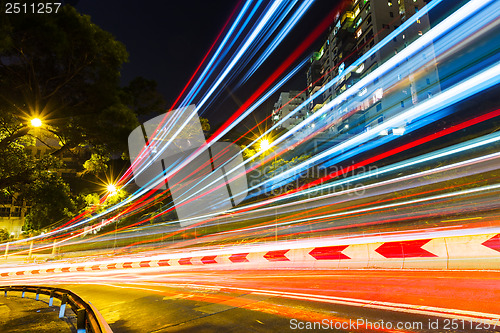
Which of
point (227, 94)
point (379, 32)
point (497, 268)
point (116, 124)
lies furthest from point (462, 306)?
point (379, 32)

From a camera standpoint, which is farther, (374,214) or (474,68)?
(474,68)

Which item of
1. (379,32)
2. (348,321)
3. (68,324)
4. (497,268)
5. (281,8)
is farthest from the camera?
(379,32)

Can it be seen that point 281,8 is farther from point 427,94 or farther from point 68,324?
point 427,94

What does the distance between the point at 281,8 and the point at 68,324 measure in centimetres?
1582

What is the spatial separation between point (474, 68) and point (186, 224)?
68719mm

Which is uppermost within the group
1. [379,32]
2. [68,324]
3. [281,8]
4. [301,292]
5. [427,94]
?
[379,32]

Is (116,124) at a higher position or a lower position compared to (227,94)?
lower

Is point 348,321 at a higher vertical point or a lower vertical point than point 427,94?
lower

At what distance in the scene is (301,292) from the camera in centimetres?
721

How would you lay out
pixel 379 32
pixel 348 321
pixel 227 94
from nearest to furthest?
pixel 348 321 → pixel 227 94 → pixel 379 32

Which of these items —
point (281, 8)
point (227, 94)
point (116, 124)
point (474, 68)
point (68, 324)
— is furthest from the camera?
point (474, 68)

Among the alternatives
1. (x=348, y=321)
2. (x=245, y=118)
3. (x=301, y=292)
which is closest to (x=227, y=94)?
(x=245, y=118)

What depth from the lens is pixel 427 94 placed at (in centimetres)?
7144

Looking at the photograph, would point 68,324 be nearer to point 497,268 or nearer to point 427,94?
point 497,268
